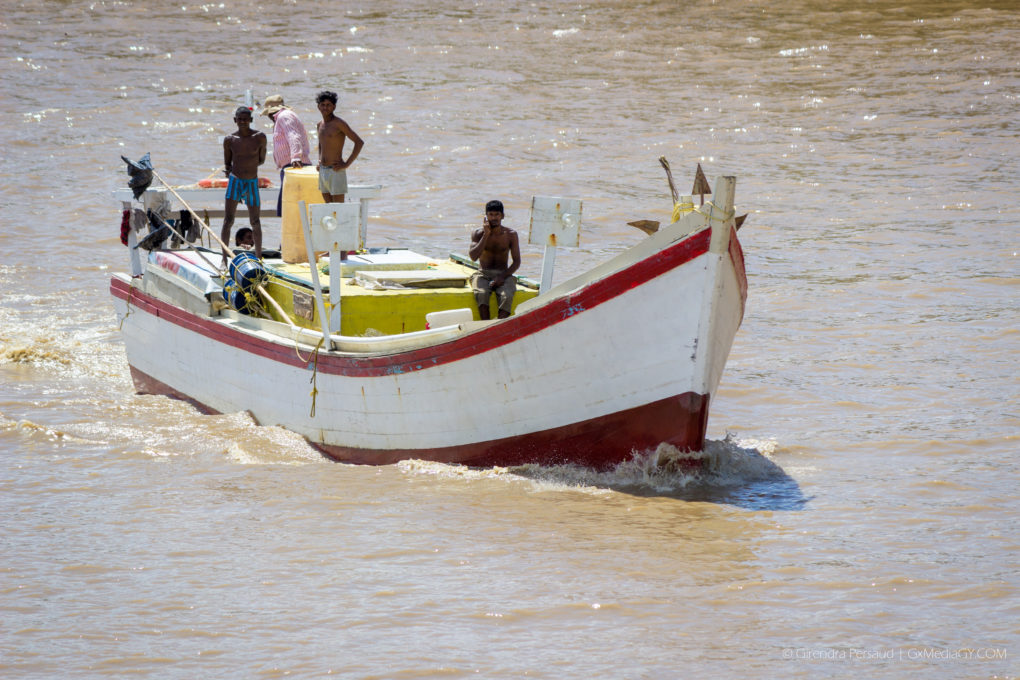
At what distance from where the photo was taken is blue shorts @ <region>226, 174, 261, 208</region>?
32.1 feet

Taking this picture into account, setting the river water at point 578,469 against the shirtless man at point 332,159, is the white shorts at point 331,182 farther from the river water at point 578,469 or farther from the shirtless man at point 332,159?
the river water at point 578,469

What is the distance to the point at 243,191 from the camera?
9.78 m

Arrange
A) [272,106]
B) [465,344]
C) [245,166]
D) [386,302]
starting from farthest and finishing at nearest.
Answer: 1. [272,106]
2. [245,166]
3. [386,302]
4. [465,344]

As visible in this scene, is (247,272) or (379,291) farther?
(247,272)

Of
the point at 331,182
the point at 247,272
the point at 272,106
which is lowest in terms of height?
the point at 247,272

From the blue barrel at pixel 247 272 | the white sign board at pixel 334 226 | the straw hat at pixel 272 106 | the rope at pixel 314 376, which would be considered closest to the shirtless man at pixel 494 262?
the white sign board at pixel 334 226

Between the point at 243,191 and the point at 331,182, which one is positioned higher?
the point at 331,182

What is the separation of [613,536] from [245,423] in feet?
10.8

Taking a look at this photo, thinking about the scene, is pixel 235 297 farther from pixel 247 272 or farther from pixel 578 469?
pixel 578 469

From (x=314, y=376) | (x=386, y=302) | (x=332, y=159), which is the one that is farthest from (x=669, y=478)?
(x=332, y=159)

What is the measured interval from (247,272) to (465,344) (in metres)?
2.34

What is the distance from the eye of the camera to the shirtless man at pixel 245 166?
31.6 feet

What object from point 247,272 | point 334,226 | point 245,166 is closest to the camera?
point 334,226

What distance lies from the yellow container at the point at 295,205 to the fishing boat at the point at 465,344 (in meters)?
0.02
